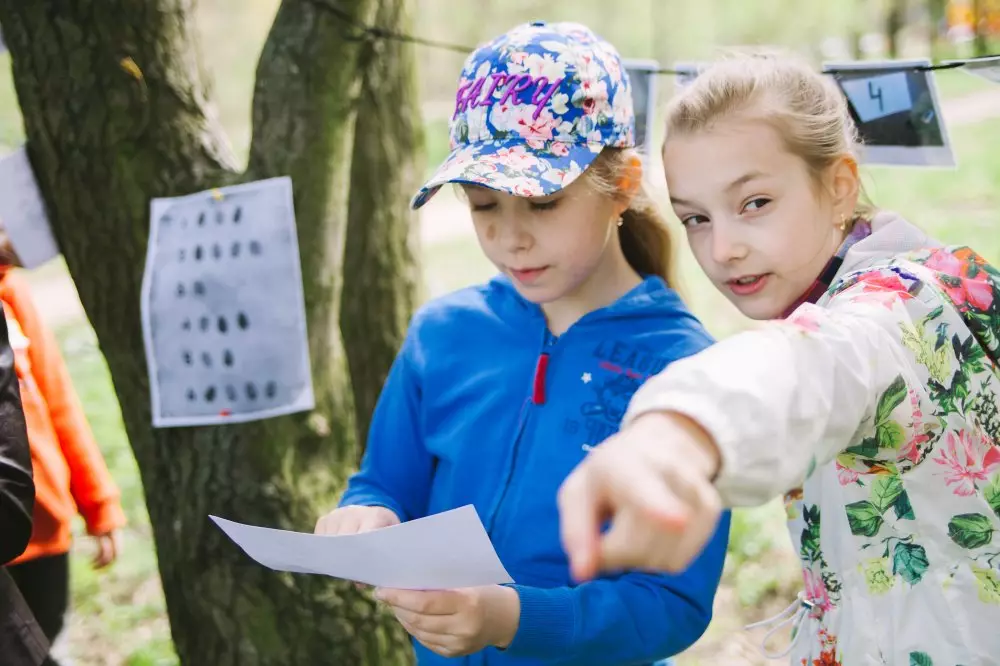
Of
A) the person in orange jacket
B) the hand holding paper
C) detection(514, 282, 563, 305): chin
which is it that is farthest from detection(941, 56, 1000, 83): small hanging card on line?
the person in orange jacket

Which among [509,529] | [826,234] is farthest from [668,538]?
[509,529]

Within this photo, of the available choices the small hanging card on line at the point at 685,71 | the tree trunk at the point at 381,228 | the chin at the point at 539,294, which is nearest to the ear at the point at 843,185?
the chin at the point at 539,294

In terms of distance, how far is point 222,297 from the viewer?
2002 millimetres

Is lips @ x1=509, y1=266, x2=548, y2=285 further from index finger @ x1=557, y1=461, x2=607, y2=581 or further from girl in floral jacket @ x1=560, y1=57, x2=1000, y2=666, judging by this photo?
index finger @ x1=557, y1=461, x2=607, y2=581

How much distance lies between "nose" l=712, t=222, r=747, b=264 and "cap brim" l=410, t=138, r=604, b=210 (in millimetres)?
287

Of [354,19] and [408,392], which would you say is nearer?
[408,392]

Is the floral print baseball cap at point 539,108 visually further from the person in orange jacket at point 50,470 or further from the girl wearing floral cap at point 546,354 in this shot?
the person in orange jacket at point 50,470

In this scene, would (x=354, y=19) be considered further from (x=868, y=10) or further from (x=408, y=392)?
(x=868, y=10)

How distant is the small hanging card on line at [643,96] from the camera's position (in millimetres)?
2129

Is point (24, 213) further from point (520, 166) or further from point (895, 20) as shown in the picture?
point (895, 20)

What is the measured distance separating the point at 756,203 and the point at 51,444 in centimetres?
169

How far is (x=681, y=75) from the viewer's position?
6.60 feet

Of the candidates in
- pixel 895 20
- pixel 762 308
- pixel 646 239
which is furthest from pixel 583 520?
pixel 895 20

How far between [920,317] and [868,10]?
527 inches
